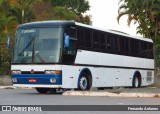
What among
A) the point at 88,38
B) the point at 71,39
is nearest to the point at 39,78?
the point at 71,39

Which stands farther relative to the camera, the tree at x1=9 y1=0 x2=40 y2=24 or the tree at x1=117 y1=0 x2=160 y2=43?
the tree at x1=9 y1=0 x2=40 y2=24

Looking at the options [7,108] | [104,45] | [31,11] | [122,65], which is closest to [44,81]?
[104,45]

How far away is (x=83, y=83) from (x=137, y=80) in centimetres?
806

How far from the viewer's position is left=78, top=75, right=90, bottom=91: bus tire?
2410 cm

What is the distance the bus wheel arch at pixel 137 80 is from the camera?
102 ft

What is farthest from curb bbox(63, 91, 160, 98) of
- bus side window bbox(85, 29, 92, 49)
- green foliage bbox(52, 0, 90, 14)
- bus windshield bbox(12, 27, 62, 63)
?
green foliage bbox(52, 0, 90, 14)

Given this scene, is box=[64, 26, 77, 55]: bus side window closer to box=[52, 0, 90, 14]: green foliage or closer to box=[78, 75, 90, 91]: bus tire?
box=[78, 75, 90, 91]: bus tire

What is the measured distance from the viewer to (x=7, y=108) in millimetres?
13375

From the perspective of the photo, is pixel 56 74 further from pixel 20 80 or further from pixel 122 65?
pixel 122 65

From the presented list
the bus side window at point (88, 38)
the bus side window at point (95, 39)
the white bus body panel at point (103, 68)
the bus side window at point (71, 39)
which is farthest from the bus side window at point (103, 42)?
the bus side window at point (71, 39)

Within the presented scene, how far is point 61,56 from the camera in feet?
73.6

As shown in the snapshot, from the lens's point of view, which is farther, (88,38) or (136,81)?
(136,81)

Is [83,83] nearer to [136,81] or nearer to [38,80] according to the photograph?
[38,80]

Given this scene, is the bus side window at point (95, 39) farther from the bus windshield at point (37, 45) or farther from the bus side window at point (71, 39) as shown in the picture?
the bus windshield at point (37, 45)
